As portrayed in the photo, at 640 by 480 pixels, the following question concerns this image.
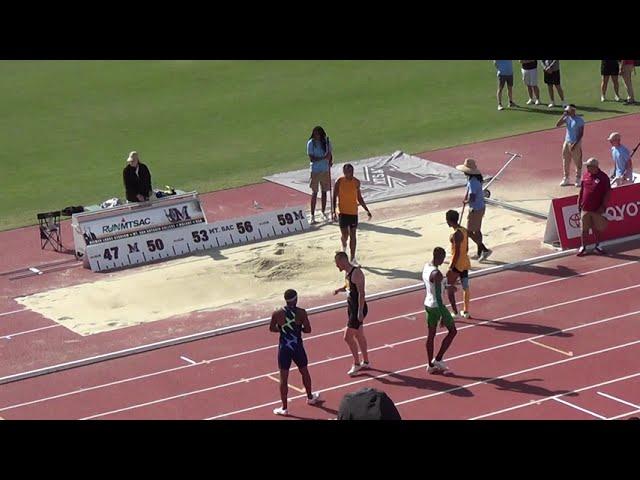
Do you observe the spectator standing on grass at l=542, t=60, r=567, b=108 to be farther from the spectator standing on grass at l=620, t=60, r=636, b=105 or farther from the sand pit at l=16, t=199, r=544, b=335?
the sand pit at l=16, t=199, r=544, b=335

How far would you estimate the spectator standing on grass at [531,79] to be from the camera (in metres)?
27.8

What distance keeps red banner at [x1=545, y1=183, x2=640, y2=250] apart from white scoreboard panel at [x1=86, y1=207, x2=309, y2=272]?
15.4ft

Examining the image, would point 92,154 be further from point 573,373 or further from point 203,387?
point 573,373

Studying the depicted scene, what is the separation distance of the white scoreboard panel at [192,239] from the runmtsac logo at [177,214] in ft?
0.78

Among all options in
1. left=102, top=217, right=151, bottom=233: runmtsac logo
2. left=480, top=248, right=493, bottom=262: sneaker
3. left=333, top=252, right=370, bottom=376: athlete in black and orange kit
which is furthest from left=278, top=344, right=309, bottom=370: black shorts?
left=102, top=217, right=151, bottom=233: runmtsac logo

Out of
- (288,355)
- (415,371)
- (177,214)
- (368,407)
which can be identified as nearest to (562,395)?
(415,371)

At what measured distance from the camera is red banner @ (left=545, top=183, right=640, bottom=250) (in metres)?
18.3

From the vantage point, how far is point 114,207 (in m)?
19.4

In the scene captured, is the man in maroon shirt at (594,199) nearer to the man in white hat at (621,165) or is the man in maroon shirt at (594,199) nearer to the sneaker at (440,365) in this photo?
the man in white hat at (621,165)

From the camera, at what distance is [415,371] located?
13.6 meters

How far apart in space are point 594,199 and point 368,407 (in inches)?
502

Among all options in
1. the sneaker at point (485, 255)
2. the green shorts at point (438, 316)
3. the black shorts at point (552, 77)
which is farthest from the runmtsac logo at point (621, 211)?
the black shorts at point (552, 77)
